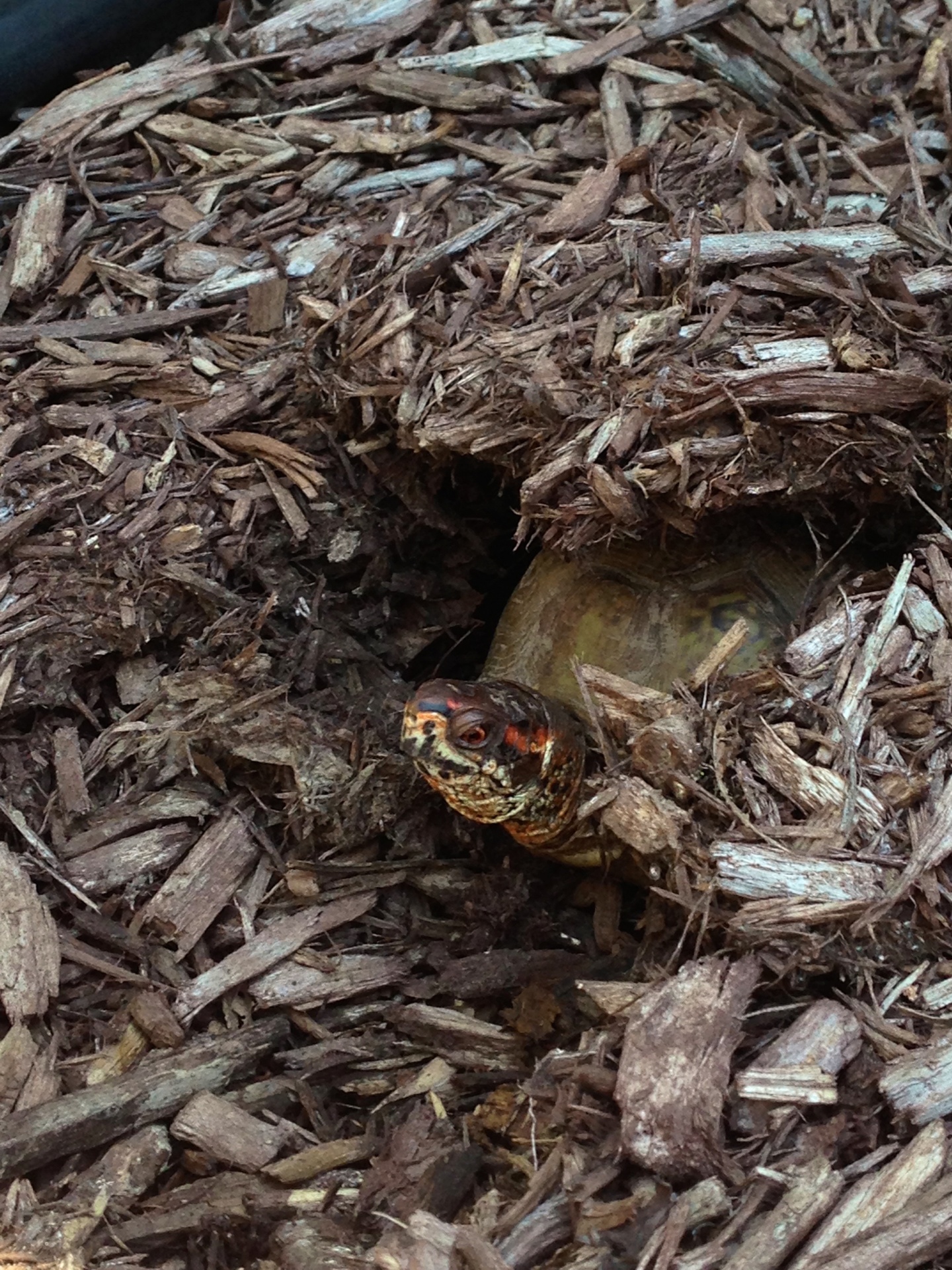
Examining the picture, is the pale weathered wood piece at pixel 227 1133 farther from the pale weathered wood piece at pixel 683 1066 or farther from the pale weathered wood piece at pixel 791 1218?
the pale weathered wood piece at pixel 791 1218

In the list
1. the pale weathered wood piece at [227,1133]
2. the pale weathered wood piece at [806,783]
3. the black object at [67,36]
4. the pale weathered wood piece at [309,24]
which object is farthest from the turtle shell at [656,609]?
the black object at [67,36]

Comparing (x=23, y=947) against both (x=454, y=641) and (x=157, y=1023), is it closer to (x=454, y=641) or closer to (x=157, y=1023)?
A: (x=157, y=1023)

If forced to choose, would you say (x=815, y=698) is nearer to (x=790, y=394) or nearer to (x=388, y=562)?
(x=790, y=394)

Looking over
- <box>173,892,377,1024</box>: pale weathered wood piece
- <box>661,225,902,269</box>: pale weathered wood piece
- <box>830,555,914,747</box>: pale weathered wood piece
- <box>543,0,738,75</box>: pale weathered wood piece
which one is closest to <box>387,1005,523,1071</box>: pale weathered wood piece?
<box>173,892,377,1024</box>: pale weathered wood piece

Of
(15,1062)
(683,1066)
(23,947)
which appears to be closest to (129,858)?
(23,947)

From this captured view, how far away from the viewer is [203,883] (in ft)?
8.00

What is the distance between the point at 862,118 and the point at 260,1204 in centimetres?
304

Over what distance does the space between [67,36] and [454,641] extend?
2.14 metres

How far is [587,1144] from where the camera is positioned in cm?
173

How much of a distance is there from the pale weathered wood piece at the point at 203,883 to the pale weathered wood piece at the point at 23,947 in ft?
0.64

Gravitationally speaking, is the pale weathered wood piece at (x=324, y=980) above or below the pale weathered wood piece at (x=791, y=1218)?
below

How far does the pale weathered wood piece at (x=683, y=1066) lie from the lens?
1.61 metres

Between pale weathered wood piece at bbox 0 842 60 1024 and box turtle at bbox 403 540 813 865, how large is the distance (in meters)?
0.87

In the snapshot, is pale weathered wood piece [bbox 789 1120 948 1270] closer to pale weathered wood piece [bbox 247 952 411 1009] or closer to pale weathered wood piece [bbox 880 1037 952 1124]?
pale weathered wood piece [bbox 880 1037 952 1124]
